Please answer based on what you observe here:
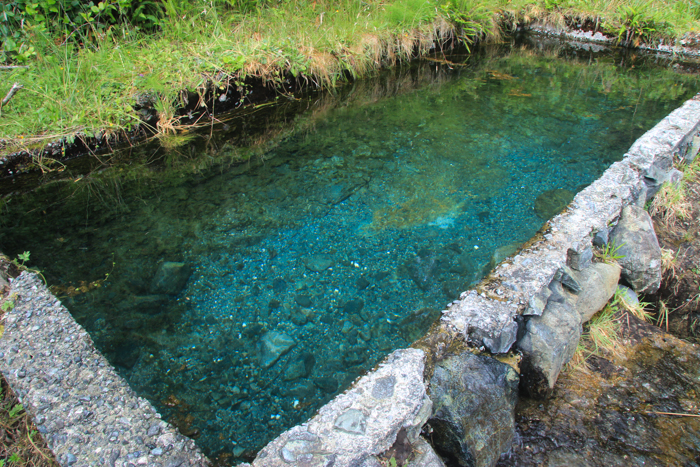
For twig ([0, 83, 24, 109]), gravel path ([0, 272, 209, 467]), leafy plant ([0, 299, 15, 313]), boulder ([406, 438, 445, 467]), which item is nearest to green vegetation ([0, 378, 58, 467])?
gravel path ([0, 272, 209, 467])

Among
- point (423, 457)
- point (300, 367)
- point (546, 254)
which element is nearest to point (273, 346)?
point (300, 367)

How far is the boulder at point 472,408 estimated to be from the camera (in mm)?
1611

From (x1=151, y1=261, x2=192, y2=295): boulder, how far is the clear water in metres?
0.05

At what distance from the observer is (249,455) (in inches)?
71.8

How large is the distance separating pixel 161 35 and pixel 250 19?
1.20 metres

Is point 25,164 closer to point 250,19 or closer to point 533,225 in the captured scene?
point 250,19

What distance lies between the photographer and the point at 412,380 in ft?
5.10

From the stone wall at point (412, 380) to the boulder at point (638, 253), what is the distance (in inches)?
5.8

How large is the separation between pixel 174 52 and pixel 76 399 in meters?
4.38

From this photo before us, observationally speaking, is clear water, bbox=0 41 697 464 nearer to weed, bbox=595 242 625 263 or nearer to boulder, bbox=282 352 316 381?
boulder, bbox=282 352 316 381

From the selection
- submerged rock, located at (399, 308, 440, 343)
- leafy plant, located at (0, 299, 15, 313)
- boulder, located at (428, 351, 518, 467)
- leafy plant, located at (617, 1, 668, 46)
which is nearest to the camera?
boulder, located at (428, 351, 518, 467)

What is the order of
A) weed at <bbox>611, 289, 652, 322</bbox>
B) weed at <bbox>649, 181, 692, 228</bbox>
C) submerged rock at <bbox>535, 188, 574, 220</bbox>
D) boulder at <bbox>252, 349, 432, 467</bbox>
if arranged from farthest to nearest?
submerged rock at <bbox>535, 188, 574, 220</bbox>, weed at <bbox>649, 181, 692, 228</bbox>, weed at <bbox>611, 289, 652, 322</bbox>, boulder at <bbox>252, 349, 432, 467</bbox>

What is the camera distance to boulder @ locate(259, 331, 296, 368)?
223 cm

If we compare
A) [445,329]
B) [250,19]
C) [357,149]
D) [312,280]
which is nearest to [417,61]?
[250,19]
